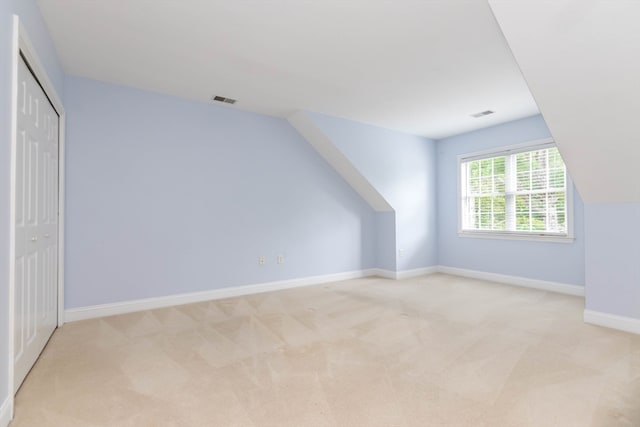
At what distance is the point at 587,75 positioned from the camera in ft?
7.17

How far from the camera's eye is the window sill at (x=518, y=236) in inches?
171

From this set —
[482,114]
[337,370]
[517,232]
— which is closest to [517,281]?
[517,232]

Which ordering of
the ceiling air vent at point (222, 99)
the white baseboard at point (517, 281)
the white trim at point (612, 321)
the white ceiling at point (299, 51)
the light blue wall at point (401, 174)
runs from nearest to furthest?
the white ceiling at point (299, 51), the white trim at point (612, 321), the ceiling air vent at point (222, 99), the white baseboard at point (517, 281), the light blue wall at point (401, 174)

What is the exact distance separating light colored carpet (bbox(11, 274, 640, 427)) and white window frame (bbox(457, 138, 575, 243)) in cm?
114

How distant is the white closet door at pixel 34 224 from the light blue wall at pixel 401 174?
117 inches

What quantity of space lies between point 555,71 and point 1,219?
343cm

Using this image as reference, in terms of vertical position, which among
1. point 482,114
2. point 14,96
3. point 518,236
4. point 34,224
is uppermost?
point 482,114

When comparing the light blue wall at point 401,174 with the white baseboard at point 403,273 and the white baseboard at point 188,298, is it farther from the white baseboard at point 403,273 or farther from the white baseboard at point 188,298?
the white baseboard at point 188,298

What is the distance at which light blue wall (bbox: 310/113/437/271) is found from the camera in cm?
481

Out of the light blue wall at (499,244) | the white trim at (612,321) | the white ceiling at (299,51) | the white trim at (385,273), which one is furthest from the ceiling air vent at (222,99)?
the white trim at (612,321)

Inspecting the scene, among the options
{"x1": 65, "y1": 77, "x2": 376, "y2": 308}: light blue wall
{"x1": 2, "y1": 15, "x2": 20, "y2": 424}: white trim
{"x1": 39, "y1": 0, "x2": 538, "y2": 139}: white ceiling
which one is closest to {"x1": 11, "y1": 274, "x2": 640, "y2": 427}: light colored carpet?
{"x1": 2, "y1": 15, "x2": 20, "y2": 424}: white trim

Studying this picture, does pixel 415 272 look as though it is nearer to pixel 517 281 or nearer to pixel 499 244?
pixel 499 244

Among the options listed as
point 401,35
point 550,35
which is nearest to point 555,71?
point 550,35

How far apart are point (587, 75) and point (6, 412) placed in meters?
3.92
